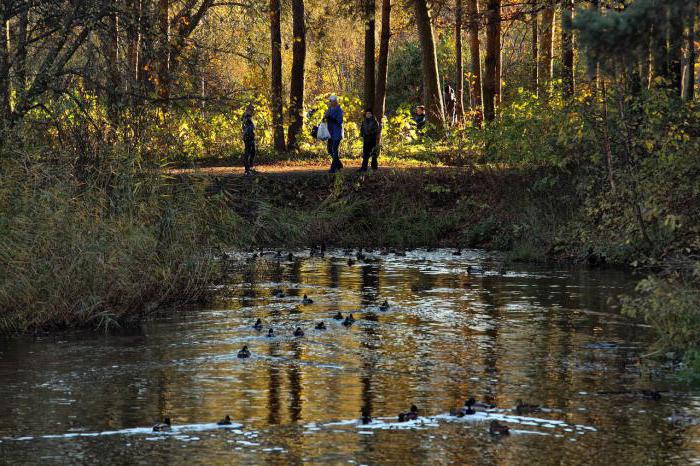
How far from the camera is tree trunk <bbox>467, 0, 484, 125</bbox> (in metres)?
36.3

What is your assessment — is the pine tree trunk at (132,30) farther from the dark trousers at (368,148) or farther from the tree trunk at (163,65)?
the dark trousers at (368,148)

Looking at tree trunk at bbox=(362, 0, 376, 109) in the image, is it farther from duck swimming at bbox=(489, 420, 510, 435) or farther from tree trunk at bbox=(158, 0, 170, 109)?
duck swimming at bbox=(489, 420, 510, 435)

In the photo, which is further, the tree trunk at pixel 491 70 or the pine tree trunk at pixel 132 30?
the tree trunk at pixel 491 70

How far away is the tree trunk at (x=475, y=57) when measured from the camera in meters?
36.3

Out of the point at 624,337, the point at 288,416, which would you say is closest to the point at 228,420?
the point at 288,416

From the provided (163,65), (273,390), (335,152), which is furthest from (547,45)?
(273,390)

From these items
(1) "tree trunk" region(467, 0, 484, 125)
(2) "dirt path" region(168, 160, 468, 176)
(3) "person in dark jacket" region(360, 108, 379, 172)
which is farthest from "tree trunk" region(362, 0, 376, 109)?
(3) "person in dark jacket" region(360, 108, 379, 172)

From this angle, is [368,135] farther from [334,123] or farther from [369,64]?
[369,64]

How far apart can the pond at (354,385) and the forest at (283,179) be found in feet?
2.84

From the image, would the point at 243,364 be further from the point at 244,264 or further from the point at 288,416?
the point at 244,264

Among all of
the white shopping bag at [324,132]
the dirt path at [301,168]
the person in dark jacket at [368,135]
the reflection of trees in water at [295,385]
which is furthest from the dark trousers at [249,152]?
the reflection of trees in water at [295,385]

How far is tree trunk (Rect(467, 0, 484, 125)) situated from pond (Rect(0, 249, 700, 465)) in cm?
1680

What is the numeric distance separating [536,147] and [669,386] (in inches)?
610

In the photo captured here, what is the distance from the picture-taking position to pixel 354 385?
13.2 m
